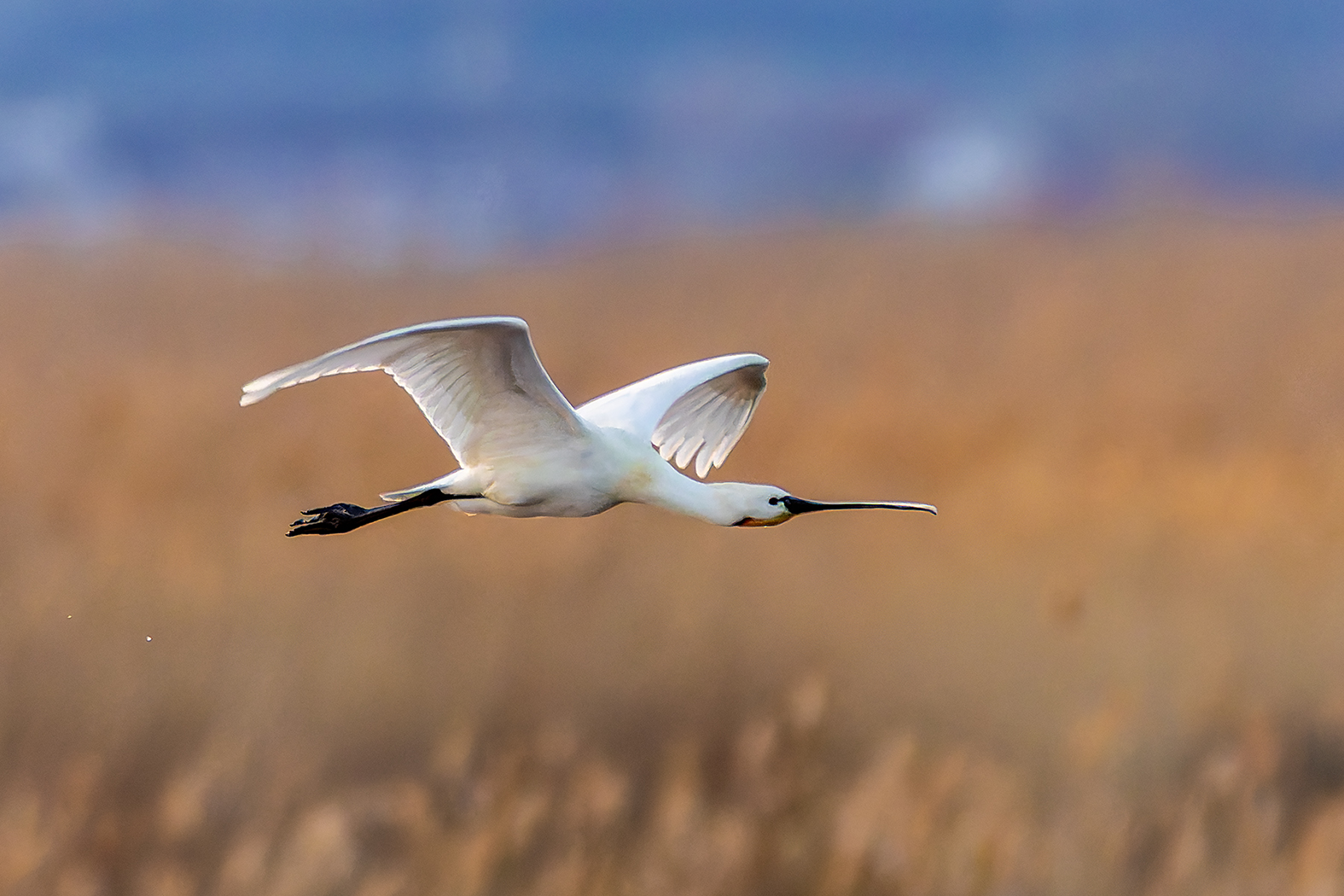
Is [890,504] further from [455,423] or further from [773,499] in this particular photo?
[455,423]

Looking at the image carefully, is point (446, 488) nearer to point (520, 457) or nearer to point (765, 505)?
point (520, 457)

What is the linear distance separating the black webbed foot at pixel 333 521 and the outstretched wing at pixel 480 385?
0.45 metres

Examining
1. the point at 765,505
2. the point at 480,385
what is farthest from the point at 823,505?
the point at 480,385

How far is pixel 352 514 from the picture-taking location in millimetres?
6008

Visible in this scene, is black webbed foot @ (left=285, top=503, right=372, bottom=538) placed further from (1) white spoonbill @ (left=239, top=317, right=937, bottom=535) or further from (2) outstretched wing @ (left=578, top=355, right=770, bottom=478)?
(2) outstretched wing @ (left=578, top=355, right=770, bottom=478)

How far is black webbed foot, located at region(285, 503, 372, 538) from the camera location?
597 cm

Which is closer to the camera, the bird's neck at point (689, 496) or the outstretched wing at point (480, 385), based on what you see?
the outstretched wing at point (480, 385)

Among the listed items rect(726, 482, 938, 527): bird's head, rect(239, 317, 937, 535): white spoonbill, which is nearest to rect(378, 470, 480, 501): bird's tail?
rect(239, 317, 937, 535): white spoonbill

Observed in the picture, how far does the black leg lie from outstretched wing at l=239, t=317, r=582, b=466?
0.23 metres

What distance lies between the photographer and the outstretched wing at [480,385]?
5508 mm

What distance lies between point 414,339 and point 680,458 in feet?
7.42

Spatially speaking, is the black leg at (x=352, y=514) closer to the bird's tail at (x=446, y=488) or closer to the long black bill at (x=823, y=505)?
the bird's tail at (x=446, y=488)

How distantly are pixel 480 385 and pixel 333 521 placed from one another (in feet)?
2.60

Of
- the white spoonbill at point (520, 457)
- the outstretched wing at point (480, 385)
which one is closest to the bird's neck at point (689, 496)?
the white spoonbill at point (520, 457)
